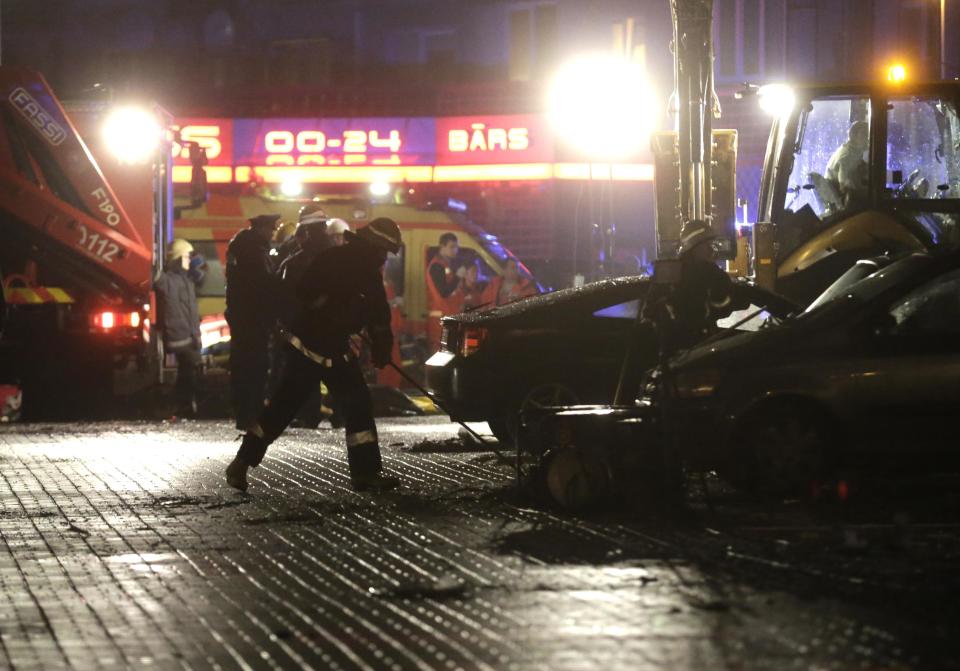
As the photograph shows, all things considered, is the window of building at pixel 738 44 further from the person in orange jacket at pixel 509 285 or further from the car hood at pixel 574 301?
the car hood at pixel 574 301

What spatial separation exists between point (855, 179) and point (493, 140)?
18260 mm

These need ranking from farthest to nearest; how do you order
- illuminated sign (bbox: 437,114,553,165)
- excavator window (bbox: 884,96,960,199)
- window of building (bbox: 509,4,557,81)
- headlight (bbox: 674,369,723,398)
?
Answer: window of building (bbox: 509,4,557,81) → illuminated sign (bbox: 437,114,553,165) → excavator window (bbox: 884,96,960,199) → headlight (bbox: 674,369,723,398)

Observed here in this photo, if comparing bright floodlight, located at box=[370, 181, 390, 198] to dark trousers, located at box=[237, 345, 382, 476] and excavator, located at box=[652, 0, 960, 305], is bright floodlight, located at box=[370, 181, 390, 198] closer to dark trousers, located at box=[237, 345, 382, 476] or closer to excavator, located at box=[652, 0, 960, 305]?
excavator, located at box=[652, 0, 960, 305]

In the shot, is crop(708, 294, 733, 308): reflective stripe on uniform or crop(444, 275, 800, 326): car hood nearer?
crop(708, 294, 733, 308): reflective stripe on uniform

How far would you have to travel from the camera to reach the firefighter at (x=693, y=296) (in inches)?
495

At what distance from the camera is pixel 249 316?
17.5 meters

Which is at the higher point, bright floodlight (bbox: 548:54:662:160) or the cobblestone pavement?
bright floodlight (bbox: 548:54:662:160)

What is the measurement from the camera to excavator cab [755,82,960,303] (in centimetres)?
1667

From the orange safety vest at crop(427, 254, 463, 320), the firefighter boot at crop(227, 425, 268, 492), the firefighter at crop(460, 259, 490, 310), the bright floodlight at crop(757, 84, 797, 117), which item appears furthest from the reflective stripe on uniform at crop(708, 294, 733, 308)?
the firefighter at crop(460, 259, 490, 310)

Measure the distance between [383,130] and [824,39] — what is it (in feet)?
27.8

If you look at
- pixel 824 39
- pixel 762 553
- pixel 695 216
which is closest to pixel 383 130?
pixel 824 39

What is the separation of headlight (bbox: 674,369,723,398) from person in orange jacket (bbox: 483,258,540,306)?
1293cm

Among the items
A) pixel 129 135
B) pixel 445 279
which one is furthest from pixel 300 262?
pixel 445 279

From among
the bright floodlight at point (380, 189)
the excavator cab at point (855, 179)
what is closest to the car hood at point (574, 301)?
the excavator cab at point (855, 179)
